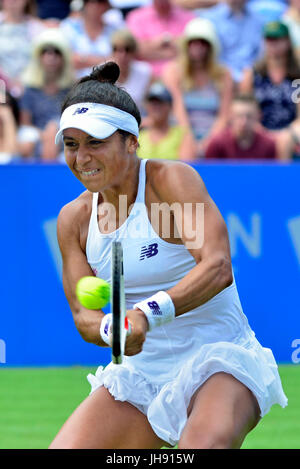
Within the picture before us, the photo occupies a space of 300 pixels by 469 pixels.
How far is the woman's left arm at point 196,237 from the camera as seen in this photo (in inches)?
141

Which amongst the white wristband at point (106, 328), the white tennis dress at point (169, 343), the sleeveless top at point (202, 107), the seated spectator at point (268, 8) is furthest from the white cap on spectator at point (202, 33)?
the white wristband at point (106, 328)

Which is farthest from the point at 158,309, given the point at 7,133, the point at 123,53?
the point at 123,53

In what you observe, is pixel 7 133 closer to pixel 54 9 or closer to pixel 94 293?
pixel 54 9

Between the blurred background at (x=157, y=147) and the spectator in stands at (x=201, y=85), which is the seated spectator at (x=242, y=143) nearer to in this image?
the blurred background at (x=157, y=147)

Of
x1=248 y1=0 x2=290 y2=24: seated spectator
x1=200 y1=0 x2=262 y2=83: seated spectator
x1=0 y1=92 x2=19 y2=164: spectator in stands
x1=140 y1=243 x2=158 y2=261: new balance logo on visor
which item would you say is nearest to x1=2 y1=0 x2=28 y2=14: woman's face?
x1=0 y1=92 x2=19 y2=164: spectator in stands

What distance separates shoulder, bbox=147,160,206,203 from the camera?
3.71 meters

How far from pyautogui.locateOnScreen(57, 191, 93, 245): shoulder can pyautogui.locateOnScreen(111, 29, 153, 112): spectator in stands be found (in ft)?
17.3

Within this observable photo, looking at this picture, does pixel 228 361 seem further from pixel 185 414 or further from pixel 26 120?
pixel 26 120

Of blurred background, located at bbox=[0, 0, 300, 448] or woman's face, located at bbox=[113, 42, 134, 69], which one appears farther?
woman's face, located at bbox=[113, 42, 134, 69]

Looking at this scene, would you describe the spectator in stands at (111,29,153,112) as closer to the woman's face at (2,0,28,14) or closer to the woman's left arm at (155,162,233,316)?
the woman's face at (2,0,28,14)

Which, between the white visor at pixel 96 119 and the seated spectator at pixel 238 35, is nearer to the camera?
the white visor at pixel 96 119

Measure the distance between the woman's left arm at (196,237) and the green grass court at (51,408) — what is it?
6.80ft

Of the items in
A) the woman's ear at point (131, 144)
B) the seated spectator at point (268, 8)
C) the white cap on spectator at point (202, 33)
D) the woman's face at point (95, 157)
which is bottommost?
the woman's face at point (95, 157)
